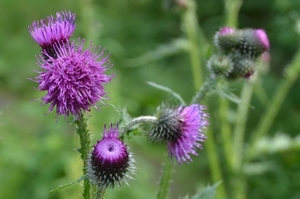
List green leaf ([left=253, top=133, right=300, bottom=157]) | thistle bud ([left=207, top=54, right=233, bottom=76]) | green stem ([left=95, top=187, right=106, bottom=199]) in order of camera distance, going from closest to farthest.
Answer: green stem ([left=95, top=187, right=106, bottom=199]) < thistle bud ([left=207, top=54, right=233, bottom=76]) < green leaf ([left=253, top=133, right=300, bottom=157])

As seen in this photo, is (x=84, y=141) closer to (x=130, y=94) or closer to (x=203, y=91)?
(x=203, y=91)

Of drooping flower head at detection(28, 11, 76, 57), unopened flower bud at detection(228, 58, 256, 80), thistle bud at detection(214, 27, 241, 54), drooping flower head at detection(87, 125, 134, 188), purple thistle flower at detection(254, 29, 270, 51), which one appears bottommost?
drooping flower head at detection(87, 125, 134, 188)

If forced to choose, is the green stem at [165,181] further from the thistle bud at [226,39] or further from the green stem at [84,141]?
the thistle bud at [226,39]

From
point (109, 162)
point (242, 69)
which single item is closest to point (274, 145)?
point (242, 69)

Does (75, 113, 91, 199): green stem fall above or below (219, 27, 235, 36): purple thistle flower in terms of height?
below

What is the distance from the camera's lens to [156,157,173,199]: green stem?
73.7 inches

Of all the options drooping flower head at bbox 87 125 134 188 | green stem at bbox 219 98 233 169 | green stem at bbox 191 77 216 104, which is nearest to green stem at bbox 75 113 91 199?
drooping flower head at bbox 87 125 134 188

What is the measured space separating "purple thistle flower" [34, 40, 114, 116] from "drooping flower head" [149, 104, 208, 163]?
0.30m

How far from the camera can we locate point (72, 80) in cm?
161

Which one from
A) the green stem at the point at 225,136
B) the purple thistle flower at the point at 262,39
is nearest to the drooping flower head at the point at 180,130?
the purple thistle flower at the point at 262,39

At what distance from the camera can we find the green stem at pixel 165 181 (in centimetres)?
187

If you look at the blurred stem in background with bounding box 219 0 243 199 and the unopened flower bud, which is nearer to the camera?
the unopened flower bud

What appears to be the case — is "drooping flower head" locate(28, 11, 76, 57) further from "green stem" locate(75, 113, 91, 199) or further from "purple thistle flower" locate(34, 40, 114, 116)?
"green stem" locate(75, 113, 91, 199)

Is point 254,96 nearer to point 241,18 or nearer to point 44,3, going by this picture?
point 241,18
